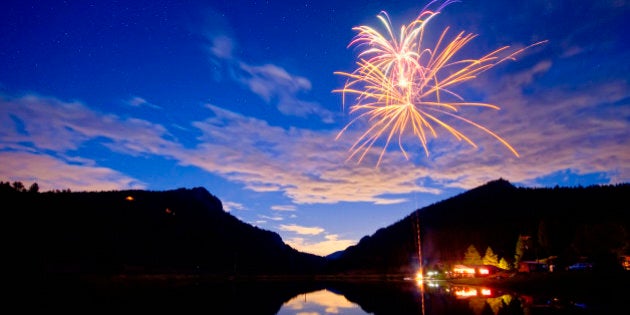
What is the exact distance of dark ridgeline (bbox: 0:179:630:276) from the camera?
7838 centimetres

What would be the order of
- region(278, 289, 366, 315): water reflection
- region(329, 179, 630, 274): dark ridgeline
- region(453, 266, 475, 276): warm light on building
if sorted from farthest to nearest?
region(329, 179, 630, 274): dark ridgeline → region(453, 266, 475, 276): warm light on building → region(278, 289, 366, 315): water reflection

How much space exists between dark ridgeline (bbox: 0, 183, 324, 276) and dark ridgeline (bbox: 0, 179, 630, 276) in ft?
1.12

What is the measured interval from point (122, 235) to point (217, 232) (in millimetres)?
72087

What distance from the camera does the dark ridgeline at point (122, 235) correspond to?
8506 cm

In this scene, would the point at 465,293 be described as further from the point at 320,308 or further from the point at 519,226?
the point at 519,226

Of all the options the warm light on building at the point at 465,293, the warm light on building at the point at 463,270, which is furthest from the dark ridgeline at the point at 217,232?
the warm light on building at the point at 465,293

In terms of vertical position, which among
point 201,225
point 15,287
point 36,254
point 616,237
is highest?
point 201,225

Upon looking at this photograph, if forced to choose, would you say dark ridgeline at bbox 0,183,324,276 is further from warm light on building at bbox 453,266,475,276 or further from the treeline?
warm light on building at bbox 453,266,475,276

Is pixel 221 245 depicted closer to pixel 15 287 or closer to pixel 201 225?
pixel 201 225

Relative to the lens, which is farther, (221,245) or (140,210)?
(221,245)

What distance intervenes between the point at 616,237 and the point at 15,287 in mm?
90680

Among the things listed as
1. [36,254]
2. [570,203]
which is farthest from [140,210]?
[570,203]

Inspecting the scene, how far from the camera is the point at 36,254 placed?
73375 millimetres

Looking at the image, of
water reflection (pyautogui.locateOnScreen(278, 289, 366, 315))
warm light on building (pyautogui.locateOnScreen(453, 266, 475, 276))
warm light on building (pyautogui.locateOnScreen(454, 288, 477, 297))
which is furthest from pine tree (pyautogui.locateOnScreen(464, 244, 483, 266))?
water reflection (pyautogui.locateOnScreen(278, 289, 366, 315))
